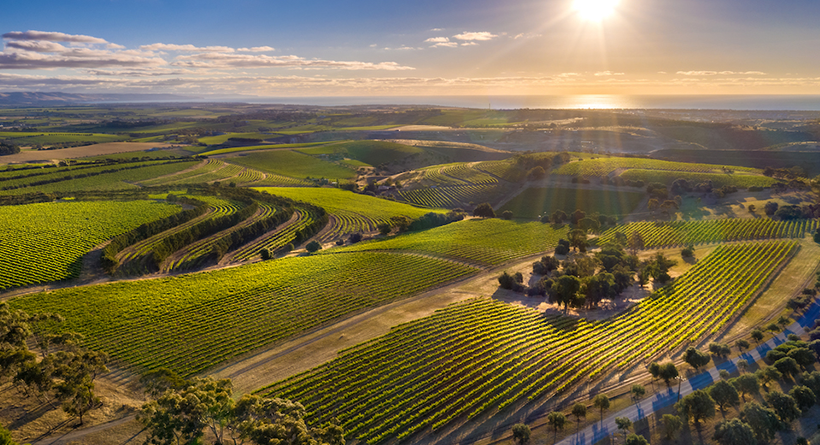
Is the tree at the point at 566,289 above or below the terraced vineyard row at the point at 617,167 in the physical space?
below

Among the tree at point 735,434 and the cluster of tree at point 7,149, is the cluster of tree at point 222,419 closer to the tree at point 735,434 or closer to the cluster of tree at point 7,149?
the tree at point 735,434

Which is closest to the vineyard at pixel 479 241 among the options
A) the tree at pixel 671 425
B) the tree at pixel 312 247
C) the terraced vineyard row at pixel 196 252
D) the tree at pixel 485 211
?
the tree at pixel 312 247

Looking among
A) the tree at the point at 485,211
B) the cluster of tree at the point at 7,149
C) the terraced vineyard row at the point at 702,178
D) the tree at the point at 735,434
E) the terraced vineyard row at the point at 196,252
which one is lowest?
the tree at the point at 735,434

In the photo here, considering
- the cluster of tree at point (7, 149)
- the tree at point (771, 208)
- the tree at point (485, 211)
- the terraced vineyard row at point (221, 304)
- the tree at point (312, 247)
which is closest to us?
the terraced vineyard row at point (221, 304)

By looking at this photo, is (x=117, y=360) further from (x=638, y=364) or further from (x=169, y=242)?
(x=638, y=364)

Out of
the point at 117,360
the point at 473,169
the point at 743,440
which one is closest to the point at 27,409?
the point at 117,360

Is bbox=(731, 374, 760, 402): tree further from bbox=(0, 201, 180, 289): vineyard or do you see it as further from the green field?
bbox=(0, 201, 180, 289): vineyard
